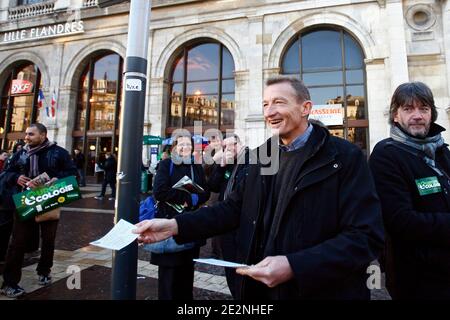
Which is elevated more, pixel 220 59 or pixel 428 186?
pixel 220 59

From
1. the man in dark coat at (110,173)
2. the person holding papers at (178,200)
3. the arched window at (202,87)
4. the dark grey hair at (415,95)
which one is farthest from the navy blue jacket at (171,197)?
the arched window at (202,87)

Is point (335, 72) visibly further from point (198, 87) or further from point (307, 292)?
point (307, 292)

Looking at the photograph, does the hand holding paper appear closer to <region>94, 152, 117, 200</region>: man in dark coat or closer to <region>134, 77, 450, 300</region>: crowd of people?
<region>134, 77, 450, 300</region>: crowd of people

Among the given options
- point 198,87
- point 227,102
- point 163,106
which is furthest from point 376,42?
point 163,106

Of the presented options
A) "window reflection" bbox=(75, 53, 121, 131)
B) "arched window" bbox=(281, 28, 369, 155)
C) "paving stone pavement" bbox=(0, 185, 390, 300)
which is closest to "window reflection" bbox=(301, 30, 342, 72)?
"arched window" bbox=(281, 28, 369, 155)

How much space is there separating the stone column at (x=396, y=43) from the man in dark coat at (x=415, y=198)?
11.9m

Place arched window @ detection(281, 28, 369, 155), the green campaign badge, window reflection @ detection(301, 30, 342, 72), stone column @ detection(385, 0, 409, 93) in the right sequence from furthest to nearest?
window reflection @ detection(301, 30, 342, 72), arched window @ detection(281, 28, 369, 155), stone column @ detection(385, 0, 409, 93), the green campaign badge

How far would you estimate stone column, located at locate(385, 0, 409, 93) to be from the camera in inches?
482

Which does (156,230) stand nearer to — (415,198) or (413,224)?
(413,224)

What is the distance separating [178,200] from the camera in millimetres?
3248

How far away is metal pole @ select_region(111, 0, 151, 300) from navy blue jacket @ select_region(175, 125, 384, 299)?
1.13 meters

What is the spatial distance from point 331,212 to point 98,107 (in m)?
18.6

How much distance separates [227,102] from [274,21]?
14.6 feet

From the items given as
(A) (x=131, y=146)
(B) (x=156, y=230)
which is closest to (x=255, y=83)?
(A) (x=131, y=146)
